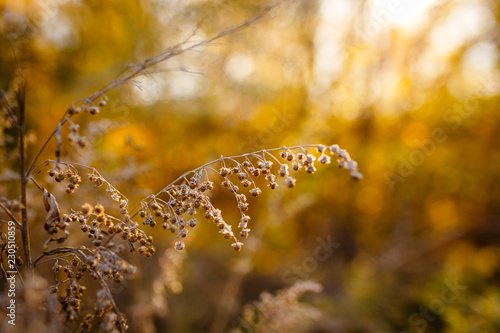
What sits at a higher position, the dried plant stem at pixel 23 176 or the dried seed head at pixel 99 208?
the dried plant stem at pixel 23 176

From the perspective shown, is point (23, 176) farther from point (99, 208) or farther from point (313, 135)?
point (313, 135)

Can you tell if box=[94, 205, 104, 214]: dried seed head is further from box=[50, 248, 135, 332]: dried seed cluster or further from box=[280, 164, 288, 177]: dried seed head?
box=[280, 164, 288, 177]: dried seed head

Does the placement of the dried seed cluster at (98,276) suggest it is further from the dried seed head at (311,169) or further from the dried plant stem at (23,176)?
the dried seed head at (311,169)

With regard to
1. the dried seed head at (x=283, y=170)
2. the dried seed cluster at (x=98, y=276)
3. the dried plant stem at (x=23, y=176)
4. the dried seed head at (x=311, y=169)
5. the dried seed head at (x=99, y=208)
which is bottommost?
the dried seed cluster at (x=98, y=276)

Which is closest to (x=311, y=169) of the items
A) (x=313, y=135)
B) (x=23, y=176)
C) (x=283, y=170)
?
(x=283, y=170)

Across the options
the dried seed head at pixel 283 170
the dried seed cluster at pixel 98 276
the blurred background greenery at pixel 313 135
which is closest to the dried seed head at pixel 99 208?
the dried seed cluster at pixel 98 276

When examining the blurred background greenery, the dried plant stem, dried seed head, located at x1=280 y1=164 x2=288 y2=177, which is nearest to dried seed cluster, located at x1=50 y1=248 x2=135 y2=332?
the dried plant stem

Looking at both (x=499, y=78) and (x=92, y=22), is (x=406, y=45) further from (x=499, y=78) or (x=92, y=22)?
(x=92, y=22)

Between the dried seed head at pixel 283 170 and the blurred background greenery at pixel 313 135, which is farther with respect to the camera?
the blurred background greenery at pixel 313 135
